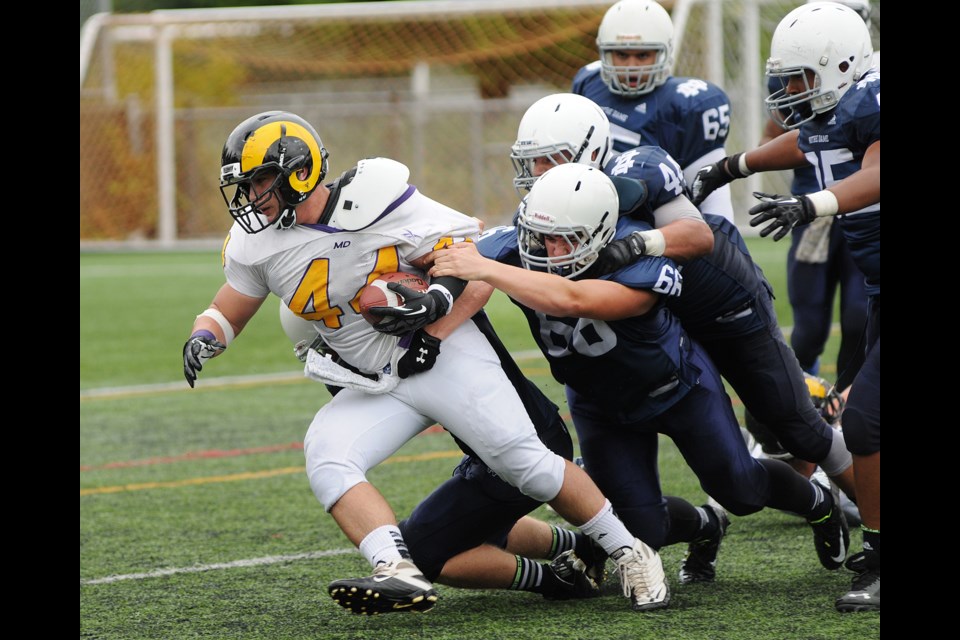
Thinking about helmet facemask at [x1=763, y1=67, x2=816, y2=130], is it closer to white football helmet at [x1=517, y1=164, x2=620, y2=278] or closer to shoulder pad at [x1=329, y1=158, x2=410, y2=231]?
white football helmet at [x1=517, y1=164, x2=620, y2=278]

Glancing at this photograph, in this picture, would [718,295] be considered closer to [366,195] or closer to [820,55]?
[820,55]

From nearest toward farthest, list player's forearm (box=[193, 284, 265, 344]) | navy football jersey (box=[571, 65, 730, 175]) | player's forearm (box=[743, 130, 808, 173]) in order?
player's forearm (box=[193, 284, 265, 344]) → player's forearm (box=[743, 130, 808, 173]) → navy football jersey (box=[571, 65, 730, 175])

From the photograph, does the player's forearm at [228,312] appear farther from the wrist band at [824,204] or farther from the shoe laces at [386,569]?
the wrist band at [824,204]

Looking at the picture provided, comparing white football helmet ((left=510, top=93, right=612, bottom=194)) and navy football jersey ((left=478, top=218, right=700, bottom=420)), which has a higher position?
white football helmet ((left=510, top=93, right=612, bottom=194))

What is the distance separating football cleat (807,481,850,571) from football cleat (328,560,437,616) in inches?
51.1

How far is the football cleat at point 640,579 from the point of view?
365 centimetres

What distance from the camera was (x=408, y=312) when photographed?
11.1 feet

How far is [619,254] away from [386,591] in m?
1.01

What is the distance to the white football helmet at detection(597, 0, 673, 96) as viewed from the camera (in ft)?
16.0

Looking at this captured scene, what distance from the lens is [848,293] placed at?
241 inches

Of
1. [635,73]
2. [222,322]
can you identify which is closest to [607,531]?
[222,322]

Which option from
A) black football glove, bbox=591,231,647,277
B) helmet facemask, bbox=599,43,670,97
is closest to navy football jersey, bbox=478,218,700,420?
black football glove, bbox=591,231,647,277
